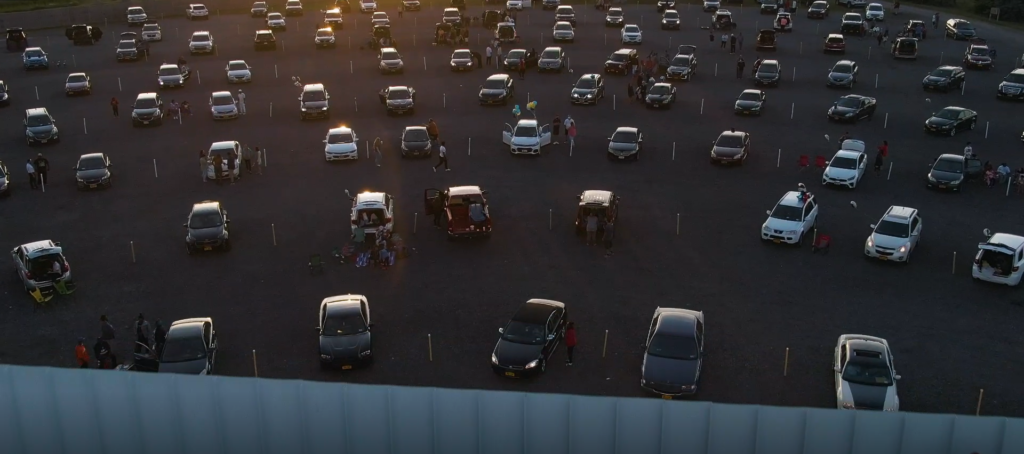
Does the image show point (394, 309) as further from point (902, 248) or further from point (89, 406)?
point (902, 248)

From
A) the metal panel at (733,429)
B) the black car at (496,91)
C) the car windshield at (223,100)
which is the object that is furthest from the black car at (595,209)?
the car windshield at (223,100)

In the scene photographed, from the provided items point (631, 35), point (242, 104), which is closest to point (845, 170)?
point (242, 104)

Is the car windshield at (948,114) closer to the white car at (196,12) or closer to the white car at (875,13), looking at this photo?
the white car at (875,13)

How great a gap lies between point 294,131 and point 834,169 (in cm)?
2498

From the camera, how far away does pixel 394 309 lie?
26656 millimetres

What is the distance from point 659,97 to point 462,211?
20.9 metres

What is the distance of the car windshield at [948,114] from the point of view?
44.5 m

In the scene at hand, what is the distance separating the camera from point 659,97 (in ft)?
163

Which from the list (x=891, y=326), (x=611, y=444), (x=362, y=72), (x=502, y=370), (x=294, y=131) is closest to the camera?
(x=611, y=444)

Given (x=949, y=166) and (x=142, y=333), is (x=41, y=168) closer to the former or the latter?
(x=142, y=333)

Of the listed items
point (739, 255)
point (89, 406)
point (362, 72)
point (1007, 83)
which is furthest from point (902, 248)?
point (362, 72)

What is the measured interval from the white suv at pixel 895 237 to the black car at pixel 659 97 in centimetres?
2015

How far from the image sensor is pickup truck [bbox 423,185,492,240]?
31.4 metres

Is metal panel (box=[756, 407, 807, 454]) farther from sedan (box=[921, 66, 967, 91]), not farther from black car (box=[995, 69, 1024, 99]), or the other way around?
sedan (box=[921, 66, 967, 91])
